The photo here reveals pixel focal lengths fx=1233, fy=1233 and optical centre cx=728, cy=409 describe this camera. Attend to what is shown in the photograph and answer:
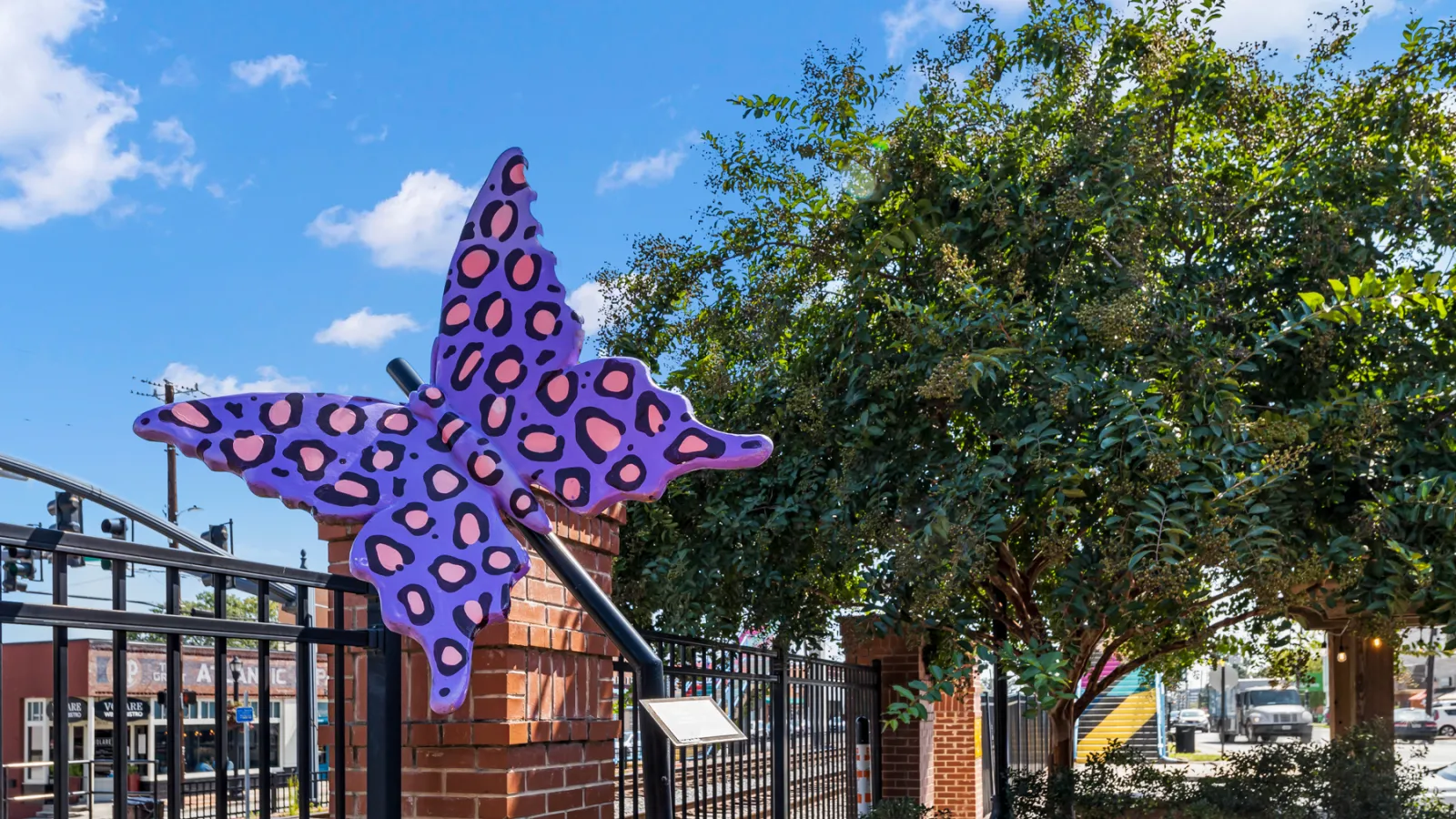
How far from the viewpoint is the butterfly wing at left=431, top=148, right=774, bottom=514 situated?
9.87ft

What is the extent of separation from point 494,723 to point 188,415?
122 cm

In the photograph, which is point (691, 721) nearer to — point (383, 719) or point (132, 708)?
point (383, 719)

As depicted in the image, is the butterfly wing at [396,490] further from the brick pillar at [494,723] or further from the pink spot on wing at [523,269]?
the brick pillar at [494,723]

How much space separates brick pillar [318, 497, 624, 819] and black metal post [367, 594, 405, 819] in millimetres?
111

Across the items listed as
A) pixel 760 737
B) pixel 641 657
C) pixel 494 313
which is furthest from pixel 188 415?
pixel 760 737

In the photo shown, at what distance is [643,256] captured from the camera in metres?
9.28

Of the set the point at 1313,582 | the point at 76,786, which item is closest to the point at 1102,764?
the point at 1313,582

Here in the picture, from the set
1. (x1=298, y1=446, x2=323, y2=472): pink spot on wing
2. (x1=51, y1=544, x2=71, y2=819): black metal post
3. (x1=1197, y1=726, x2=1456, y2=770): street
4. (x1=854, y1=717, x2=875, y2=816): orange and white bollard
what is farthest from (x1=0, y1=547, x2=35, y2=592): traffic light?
(x1=1197, y1=726, x2=1456, y2=770): street

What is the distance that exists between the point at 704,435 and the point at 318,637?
1117 millimetres

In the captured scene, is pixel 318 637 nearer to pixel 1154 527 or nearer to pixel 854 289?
pixel 1154 527

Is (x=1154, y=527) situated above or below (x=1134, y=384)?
below

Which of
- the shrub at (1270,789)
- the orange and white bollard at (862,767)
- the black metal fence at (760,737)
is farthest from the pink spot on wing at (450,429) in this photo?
the shrub at (1270,789)

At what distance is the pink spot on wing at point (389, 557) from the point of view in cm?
279

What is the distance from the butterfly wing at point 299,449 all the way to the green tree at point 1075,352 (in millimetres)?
3933
